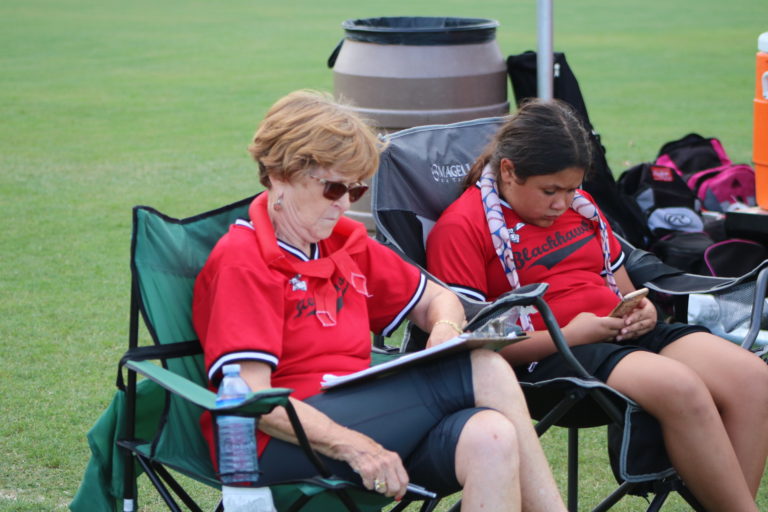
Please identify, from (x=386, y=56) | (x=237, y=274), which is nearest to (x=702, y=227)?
(x=386, y=56)

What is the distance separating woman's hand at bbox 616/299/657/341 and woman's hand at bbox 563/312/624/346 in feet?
0.15

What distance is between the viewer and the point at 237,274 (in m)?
2.31

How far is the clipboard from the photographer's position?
2.30 metres

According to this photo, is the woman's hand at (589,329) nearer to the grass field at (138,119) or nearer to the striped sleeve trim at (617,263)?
the striped sleeve trim at (617,263)

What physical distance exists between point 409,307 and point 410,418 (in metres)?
0.44

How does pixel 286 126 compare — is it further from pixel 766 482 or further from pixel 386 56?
pixel 386 56

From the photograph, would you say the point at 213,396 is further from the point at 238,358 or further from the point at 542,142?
the point at 542,142

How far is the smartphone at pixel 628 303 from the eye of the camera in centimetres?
281

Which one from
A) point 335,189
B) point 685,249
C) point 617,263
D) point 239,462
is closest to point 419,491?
point 239,462

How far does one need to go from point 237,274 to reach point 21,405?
189 cm

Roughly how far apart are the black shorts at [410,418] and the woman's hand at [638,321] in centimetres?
67

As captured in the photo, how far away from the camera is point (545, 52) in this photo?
457cm

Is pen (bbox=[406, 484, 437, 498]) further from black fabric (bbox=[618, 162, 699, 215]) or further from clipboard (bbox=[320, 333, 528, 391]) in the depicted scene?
black fabric (bbox=[618, 162, 699, 215])

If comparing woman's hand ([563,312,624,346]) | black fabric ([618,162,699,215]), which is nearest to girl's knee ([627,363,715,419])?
woman's hand ([563,312,624,346])
